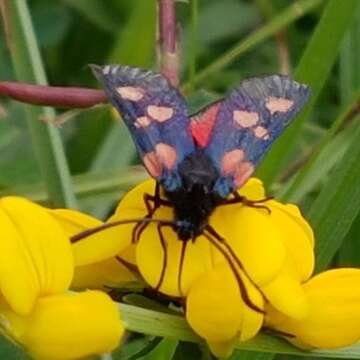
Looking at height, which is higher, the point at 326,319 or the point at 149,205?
the point at 149,205

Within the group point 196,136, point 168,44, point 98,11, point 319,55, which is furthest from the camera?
point 98,11

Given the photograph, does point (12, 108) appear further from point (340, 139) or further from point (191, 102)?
point (340, 139)

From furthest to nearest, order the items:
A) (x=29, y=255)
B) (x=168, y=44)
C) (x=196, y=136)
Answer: (x=168, y=44) → (x=196, y=136) → (x=29, y=255)

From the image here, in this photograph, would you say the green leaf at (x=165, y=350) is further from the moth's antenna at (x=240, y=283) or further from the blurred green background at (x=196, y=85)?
the moth's antenna at (x=240, y=283)

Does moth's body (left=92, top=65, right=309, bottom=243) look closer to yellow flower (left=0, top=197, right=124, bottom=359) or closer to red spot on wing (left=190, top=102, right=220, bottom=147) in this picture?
red spot on wing (left=190, top=102, right=220, bottom=147)

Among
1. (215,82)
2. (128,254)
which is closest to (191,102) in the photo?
(215,82)

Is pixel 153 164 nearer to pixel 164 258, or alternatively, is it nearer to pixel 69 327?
pixel 164 258

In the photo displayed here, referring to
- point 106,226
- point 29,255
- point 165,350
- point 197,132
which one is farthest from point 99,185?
point 29,255

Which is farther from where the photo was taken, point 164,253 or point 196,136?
point 196,136
